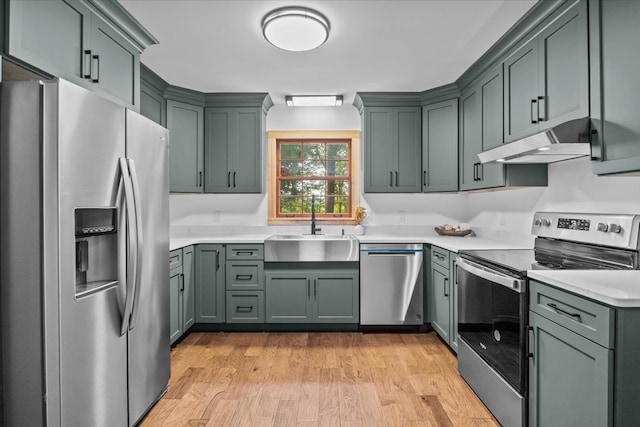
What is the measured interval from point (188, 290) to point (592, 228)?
3.09 meters

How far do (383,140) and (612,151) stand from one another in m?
2.40

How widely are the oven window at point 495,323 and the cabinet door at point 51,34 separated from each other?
2.51 m

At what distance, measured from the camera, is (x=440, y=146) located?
3.69 m

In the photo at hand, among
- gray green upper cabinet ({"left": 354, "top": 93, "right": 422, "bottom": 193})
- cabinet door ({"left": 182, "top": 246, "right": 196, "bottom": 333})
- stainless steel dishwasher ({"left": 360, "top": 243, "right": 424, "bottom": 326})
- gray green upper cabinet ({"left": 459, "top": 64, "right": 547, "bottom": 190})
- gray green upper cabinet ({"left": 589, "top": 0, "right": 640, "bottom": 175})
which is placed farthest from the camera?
gray green upper cabinet ({"left": 354, "top": 93, "right": 422, "bottom": 193})

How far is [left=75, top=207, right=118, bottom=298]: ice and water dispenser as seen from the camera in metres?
1.62

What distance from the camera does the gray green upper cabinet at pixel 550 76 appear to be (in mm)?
1869

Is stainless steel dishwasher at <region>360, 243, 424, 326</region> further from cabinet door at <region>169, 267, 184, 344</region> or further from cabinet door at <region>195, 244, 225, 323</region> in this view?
cabinet door at <region>169, 267, 184, 344</region>

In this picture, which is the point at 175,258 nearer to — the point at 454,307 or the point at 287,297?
the point at 287,297

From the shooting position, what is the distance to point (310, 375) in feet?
8.65

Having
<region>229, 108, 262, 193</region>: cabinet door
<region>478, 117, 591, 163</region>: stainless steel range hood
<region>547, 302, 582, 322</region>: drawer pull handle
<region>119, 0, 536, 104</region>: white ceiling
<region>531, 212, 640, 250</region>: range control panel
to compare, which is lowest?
<region>547, 302, 582, 322</region>: drawer pull handle

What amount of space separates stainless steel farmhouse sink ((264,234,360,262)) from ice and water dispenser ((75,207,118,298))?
1.77 m

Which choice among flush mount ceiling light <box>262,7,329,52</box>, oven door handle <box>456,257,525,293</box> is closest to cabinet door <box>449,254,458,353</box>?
oven door handle <box>456,257,525,293</box>

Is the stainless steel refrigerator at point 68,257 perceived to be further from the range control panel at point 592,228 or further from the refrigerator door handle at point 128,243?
the range control panel at point 592,228

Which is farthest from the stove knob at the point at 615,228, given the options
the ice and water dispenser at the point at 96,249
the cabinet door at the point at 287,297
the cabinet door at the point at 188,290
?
the cabinet door at the point at 188,290
